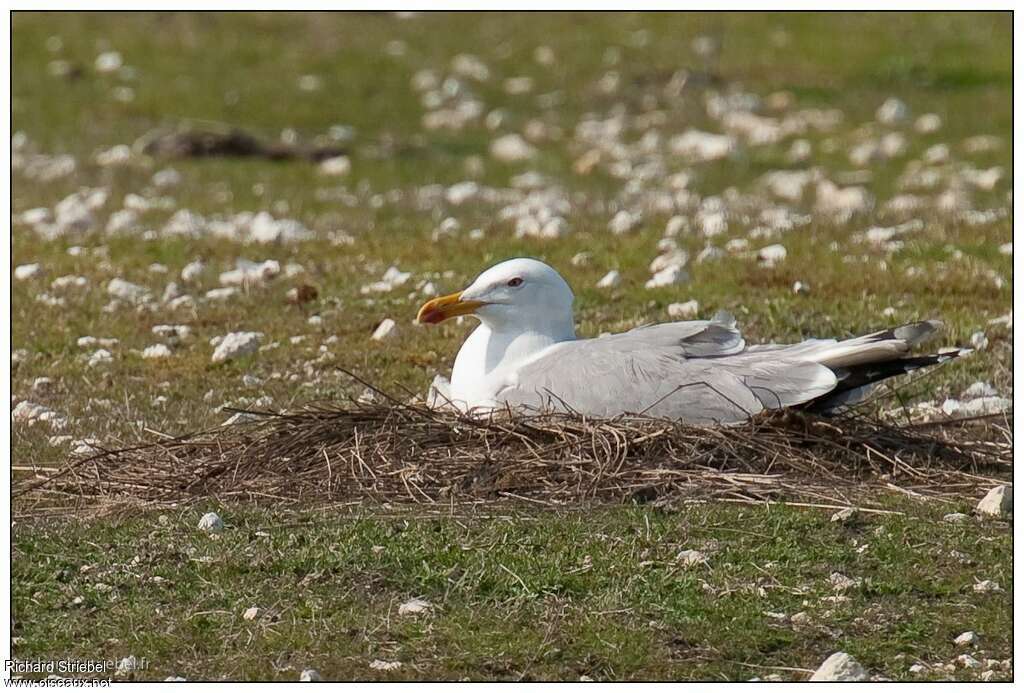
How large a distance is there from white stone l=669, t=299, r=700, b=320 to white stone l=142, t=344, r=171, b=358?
288 cm

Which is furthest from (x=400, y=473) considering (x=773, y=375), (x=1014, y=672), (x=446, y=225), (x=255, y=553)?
(x=446, y=225)

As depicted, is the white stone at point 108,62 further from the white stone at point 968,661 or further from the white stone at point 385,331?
the white stone at point 968,661

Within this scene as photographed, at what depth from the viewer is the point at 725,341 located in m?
8.29

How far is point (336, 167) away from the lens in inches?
685

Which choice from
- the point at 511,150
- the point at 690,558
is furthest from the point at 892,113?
the point at 690,558

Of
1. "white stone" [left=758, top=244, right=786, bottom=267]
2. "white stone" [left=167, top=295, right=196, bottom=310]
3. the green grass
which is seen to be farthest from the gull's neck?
"white stone" [left=758, top=244, right=786, bottom=267]

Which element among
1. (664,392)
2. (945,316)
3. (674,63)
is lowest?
(674,63)

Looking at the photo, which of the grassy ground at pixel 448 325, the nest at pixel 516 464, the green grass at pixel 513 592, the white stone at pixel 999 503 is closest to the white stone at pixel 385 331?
the grassy ground at pixel 448 325

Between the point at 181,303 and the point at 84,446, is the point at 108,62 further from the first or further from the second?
the point at 84,446

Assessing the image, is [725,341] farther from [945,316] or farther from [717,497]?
[945,316]

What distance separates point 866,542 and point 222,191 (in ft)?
33.3

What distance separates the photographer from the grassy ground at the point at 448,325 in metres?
6.14

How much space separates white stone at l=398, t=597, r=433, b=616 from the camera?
20.6 feet

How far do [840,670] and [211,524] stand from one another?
256cm
